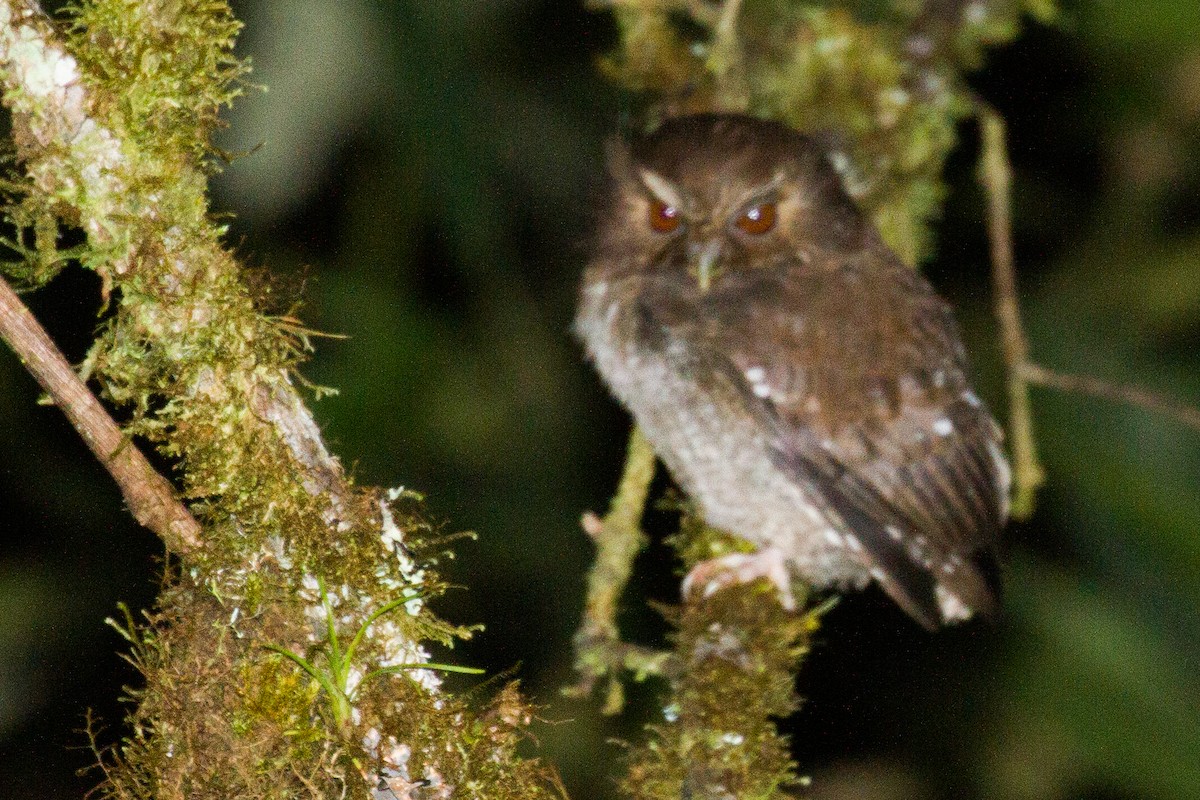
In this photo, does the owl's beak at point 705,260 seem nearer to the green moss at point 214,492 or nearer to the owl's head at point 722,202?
the owl's head at point 722,202

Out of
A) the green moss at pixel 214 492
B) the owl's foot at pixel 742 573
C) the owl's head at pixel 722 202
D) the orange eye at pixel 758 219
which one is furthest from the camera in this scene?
the orange eye at pixel 758 219

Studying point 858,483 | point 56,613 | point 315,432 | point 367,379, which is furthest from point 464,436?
point 315,432

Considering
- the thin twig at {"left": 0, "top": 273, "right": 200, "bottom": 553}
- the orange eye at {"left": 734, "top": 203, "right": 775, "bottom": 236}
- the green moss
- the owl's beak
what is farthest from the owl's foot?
the thin twig at {"left": 0, "top": 273, "right": 200, "bottom": 553}

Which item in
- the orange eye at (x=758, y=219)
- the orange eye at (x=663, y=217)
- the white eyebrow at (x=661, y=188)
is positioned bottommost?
the orange eye at (x=758, y=219)

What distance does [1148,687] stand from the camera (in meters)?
3.53

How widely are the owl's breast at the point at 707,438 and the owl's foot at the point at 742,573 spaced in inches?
2.3

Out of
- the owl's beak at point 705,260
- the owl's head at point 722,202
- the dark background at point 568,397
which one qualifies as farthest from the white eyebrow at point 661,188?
the dark background at point 568,397

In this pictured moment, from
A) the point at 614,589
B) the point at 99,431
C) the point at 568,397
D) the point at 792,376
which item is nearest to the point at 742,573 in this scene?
the point at 614,589

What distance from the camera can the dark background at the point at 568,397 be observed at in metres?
3.31

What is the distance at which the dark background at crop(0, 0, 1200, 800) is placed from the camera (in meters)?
3.31

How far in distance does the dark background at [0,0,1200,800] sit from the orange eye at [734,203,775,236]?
611 mm

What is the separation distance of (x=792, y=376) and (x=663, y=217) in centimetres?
57

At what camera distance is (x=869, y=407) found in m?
2.95

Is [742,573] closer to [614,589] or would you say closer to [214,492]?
[614,589]
